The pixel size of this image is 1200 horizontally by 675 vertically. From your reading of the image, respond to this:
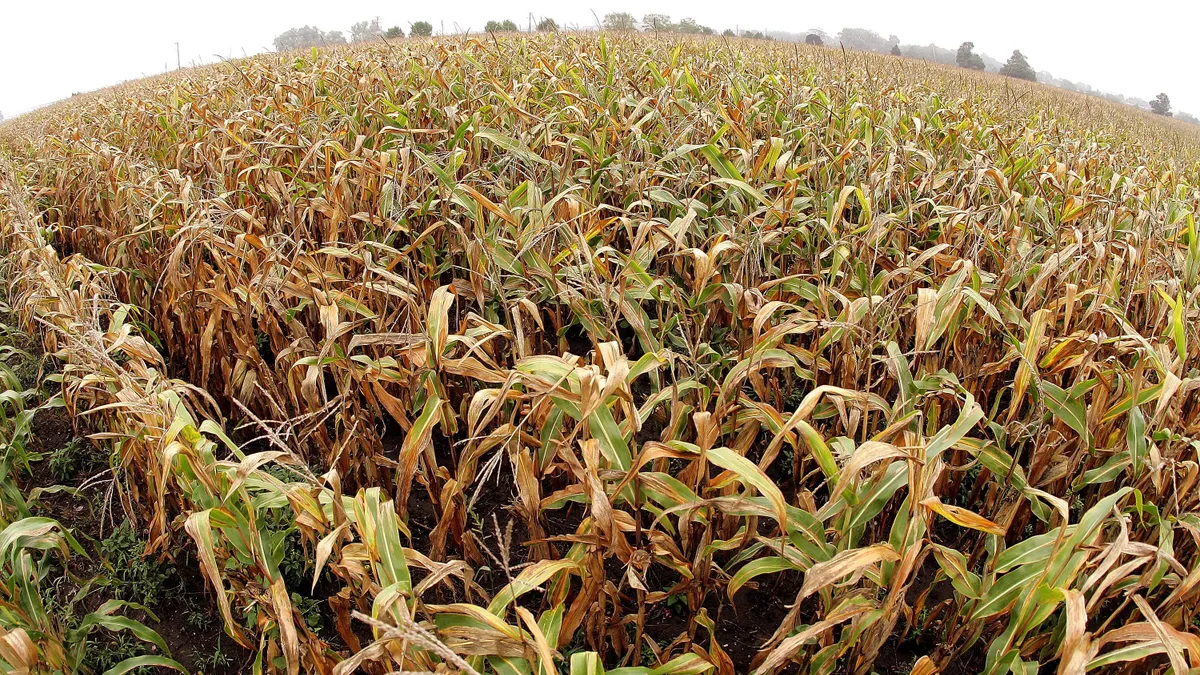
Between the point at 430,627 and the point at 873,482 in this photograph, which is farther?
the point at 873,482

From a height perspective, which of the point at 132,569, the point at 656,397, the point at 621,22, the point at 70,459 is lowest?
the point at 132,569

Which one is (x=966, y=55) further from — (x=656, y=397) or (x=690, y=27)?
(x=656, y=397)

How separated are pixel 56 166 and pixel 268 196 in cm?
249

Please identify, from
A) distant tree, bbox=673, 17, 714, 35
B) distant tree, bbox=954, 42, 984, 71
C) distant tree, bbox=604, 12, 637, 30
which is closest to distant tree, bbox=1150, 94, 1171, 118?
distant tree, bbox=954, 42, 984, 71

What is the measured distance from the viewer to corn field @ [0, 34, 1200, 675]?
1190 millimetres

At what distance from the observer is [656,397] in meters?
1.44

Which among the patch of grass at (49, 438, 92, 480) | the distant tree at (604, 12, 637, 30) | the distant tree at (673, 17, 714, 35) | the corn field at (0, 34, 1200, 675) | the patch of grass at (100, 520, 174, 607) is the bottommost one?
the patch of grass at (100, 520, 174, 607)

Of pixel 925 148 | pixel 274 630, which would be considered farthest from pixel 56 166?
pixel 925 148

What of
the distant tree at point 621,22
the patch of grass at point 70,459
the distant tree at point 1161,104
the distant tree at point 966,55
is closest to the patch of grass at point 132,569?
the patch of grass at point 70,459

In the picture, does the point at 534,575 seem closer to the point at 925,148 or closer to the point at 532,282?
the point at 532,282

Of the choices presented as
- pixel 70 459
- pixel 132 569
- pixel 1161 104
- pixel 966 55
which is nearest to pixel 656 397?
pixel 132 569

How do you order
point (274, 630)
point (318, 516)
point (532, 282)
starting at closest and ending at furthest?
point (318, 516) → point (274, 630) → point (532, 282)

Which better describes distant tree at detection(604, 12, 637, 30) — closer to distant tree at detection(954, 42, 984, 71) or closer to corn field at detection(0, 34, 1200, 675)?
corn field at detection(0, 34, 1200, 675)

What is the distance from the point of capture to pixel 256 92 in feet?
14.3
